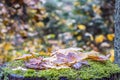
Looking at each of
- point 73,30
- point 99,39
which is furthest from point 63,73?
point 73,30

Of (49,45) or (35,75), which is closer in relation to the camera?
(35,75)

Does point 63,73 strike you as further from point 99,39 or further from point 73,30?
point 73,30

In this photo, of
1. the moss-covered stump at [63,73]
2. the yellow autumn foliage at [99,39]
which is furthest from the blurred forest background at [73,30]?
the moss-covered stump at [63,73]

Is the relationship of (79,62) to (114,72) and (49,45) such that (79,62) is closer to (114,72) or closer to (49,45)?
A: (114,72)

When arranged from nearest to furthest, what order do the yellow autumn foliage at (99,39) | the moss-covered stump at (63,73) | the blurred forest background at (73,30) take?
the moss-covered stump at (63,73)
the blurred forest background at (73,30)
the yellow autumn foliage at (99,39)

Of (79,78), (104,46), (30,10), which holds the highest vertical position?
(30,10)

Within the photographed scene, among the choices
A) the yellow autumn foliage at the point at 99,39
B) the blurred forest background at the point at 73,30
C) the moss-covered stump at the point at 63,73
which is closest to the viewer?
the moss-covered stump at the point at 63,73

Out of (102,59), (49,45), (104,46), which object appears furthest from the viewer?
(49,45)

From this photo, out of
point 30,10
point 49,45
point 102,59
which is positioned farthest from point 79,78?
point 49,45

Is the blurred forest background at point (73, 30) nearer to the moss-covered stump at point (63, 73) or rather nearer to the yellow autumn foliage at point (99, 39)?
the yellow autumn foliage at point (99, 39)

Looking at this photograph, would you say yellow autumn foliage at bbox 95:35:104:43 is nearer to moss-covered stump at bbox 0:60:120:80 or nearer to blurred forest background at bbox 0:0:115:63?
blurred forest background at bbox 0:0:115:63
